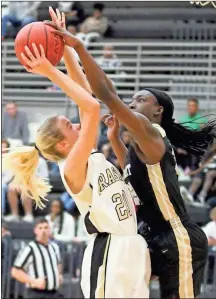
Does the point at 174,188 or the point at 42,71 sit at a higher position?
the point at 42,71

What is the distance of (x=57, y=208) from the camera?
10828 mm

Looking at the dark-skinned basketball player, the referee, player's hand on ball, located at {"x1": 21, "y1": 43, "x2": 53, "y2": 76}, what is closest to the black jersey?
the dark-skinned basketball player

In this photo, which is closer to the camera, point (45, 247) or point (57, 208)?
point (45, 247)

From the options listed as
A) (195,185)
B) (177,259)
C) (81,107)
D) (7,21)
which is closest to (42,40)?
(81,107)

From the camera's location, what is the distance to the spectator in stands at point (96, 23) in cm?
1365

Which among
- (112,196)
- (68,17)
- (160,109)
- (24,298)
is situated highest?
(68,17)

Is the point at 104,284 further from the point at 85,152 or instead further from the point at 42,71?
the point at 42,71

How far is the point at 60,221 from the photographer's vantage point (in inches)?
428

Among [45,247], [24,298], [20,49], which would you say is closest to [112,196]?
[20,49]

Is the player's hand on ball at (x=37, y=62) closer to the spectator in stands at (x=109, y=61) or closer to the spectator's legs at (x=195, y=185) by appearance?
the spectator's legs at (x=195, y=185)

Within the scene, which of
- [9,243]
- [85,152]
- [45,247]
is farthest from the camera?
[9,243]

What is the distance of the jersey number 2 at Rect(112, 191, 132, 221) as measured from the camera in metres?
4.66

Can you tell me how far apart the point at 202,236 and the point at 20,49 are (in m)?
1.58

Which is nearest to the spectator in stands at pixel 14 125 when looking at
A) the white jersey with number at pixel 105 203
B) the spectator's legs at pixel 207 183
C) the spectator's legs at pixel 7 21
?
the spectator's legs at pixel 7 21
